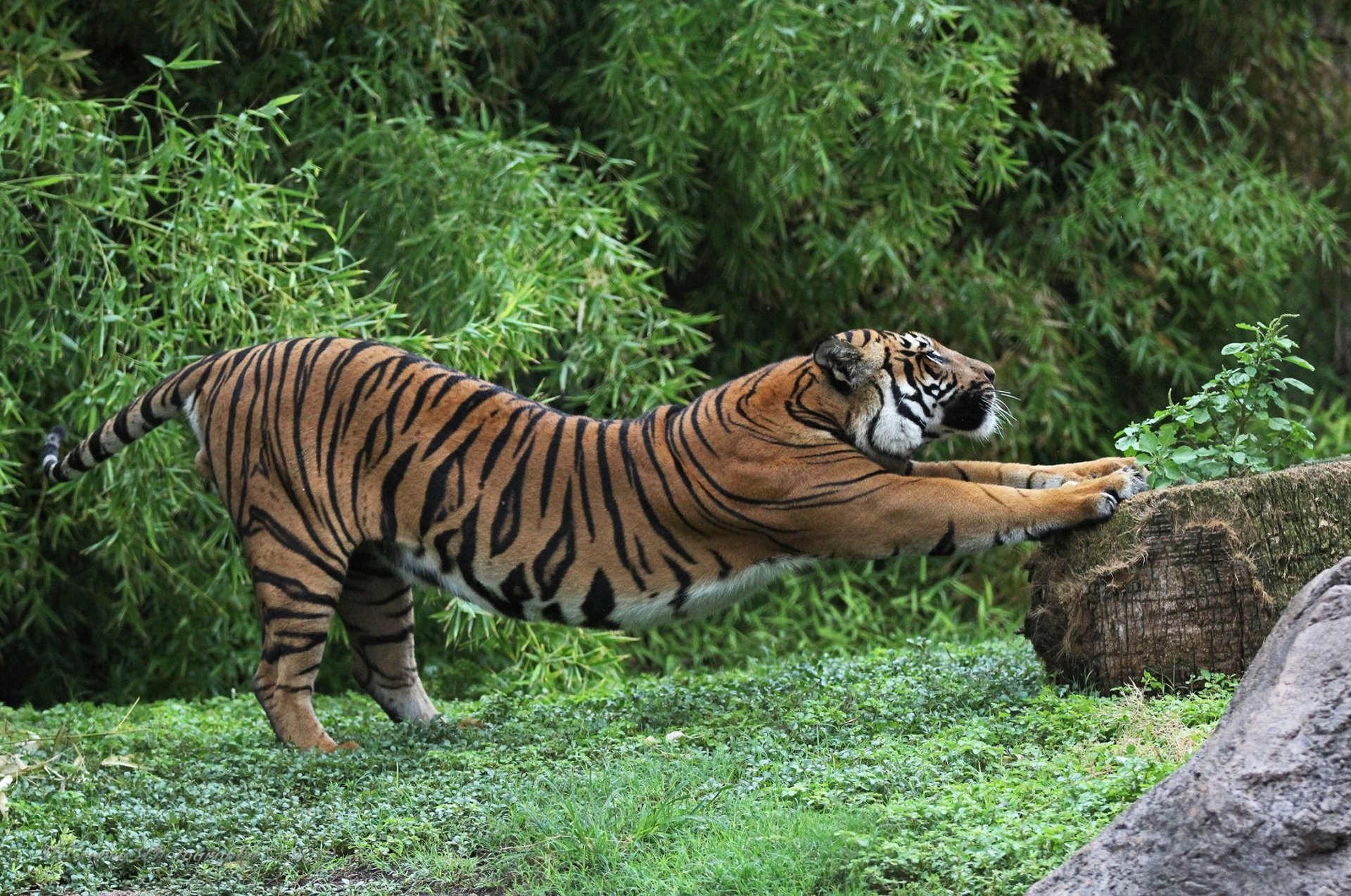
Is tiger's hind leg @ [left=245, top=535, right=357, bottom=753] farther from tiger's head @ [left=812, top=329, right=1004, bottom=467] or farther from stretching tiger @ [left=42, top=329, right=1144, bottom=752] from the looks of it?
tiger's head @ [left=812, top=329, right=1004, bottom=467]

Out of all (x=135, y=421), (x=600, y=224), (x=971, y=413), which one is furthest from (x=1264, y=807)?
(x=600, y=224)

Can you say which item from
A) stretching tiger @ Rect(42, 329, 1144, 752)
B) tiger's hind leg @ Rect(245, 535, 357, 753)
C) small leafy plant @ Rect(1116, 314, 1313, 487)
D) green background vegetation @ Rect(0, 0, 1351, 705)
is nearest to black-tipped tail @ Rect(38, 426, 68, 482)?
stretching tiger @ Rect(42, 329, 1144, 752)

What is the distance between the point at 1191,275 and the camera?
827 centimetres

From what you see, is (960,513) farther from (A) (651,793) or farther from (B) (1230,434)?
(A) (651,793)

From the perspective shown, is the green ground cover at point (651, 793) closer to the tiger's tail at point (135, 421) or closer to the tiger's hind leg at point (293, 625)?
the tiger's hind leg at point (293, 625)

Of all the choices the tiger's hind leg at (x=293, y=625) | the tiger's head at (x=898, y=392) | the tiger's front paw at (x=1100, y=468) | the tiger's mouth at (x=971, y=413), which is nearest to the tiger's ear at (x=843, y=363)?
the tiger's head at (x=898, y=392)

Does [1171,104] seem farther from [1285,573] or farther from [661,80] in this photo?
[1285,573]

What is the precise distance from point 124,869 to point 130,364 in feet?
9.06

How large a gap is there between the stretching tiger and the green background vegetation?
43.8 inches

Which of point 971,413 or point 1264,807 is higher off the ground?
point 971,413

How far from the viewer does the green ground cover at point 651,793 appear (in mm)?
2918

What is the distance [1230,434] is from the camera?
4.13 m

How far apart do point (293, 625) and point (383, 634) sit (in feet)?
1.59

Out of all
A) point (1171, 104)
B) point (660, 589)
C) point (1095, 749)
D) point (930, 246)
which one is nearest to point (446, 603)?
point (660, 589)
